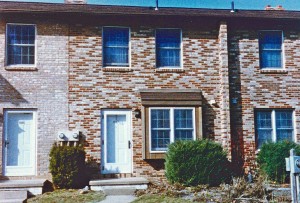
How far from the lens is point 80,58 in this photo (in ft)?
46.8

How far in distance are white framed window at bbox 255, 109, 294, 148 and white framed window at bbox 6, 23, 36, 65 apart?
28.2 feet

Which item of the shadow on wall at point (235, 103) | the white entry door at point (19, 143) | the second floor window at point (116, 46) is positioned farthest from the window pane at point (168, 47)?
the white entry door at point (19, 143)

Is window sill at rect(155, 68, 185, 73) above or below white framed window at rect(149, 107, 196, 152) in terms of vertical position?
above

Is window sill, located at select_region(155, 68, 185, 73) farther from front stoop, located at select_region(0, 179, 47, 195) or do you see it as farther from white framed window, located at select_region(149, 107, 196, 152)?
front stoop, located at select_region(0, 179, 47, 195)

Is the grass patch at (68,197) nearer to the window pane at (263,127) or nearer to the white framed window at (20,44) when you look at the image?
the white framed window at (20,44)

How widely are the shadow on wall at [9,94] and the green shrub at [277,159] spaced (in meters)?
8.60

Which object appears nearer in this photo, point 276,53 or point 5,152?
point 5,152


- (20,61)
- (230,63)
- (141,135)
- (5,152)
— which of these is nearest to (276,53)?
(230,63)

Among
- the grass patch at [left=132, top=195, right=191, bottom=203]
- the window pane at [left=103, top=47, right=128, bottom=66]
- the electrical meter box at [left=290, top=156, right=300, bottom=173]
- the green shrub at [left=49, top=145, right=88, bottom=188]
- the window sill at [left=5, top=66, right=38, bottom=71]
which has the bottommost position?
the grass patch at [left=132, top=195, right=191, bottom=203]

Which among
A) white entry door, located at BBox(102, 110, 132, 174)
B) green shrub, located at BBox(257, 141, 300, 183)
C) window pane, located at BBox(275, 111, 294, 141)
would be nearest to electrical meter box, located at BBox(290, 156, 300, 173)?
green shrub, located at BBox(257, 141, 300, 183)

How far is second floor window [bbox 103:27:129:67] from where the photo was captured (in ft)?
47.7

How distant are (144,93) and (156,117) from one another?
960 mm

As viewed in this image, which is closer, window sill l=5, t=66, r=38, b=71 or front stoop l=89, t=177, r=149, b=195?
front stoop l=89, t=177, r=149, b=195

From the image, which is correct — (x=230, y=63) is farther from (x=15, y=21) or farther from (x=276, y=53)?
(x=15, y=21)
